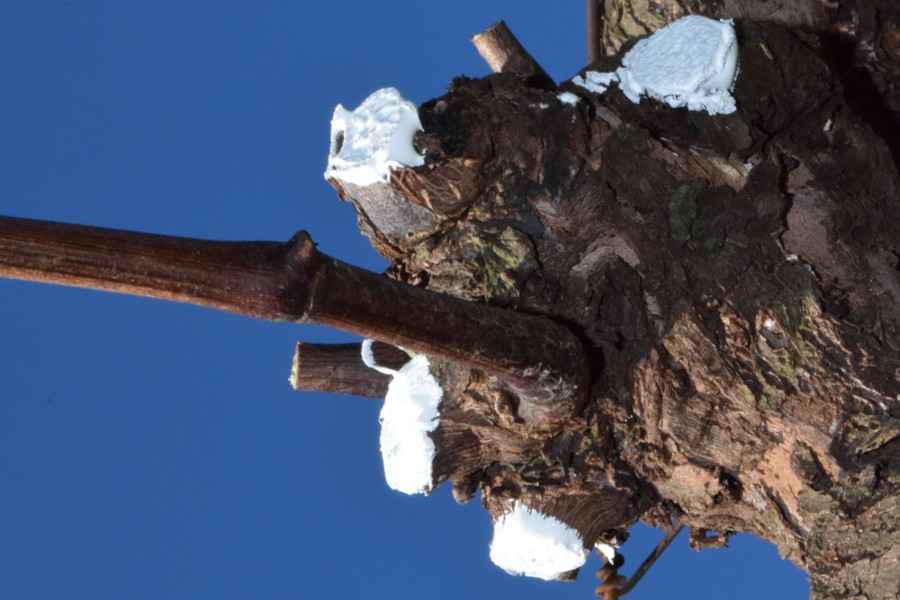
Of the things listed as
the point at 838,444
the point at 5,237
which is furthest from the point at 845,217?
the point at 5,237

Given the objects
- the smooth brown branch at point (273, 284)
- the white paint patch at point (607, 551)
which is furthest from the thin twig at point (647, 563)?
the smooth brown branch at point (273, 284)

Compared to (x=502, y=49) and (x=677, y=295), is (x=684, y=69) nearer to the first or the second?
(x=677, y=295)

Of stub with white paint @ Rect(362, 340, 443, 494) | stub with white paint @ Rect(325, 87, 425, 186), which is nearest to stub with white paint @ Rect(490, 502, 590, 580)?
stub with white paint @ Rect(362, 340, 443, 494)

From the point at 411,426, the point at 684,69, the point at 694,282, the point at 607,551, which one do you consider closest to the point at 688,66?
the point at 684,69

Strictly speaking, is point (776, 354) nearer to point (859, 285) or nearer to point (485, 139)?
point (859, 285)

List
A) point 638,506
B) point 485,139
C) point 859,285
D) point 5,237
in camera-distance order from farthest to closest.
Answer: point 638,506 < point 485,139 < point 859,285 < point 5,237

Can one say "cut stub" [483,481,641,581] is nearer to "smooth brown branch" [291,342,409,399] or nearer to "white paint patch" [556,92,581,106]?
"smooth brown branch" [291,342,409,399]
